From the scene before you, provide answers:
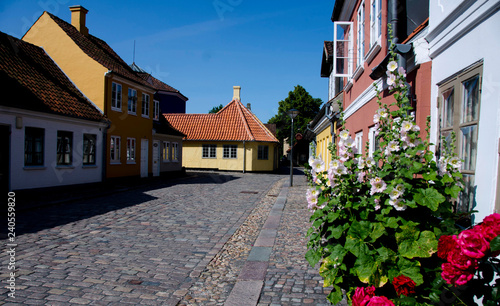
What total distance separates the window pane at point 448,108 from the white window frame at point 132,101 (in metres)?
17.8

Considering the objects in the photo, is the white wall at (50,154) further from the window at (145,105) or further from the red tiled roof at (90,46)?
the window at (145,105)

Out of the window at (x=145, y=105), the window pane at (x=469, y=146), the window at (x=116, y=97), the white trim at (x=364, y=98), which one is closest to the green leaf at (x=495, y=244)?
the window pane at (x=469, y=146)

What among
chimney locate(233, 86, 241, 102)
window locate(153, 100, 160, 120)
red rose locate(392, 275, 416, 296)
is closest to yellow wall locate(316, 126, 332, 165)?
window locate(153, 100, 160, 120)

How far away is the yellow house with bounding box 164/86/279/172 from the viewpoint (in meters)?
33.3

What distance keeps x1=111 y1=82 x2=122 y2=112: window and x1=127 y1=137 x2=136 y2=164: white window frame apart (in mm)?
1855

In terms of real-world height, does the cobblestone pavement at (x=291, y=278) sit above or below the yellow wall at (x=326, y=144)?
below

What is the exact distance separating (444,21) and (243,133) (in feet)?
97.7

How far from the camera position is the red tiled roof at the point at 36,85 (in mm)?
13115

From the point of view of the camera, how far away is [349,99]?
11281mm

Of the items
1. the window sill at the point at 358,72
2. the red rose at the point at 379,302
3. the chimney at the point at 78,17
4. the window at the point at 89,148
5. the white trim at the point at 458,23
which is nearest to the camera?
the red rose at the point at 379,302

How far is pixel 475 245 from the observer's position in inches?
82.3

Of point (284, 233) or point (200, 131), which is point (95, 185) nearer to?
point (284, 233)

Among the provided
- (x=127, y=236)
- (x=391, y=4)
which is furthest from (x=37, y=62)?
(x=391, y=4)

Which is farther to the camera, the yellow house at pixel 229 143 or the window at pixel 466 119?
the yellow house at pixel 229 143
